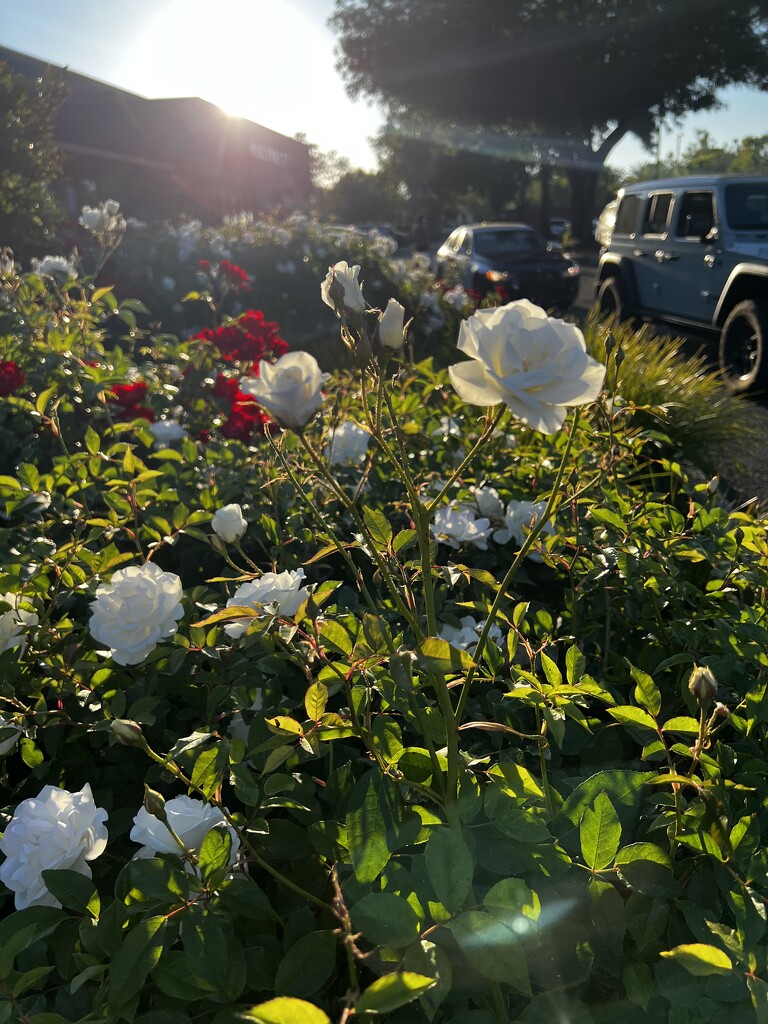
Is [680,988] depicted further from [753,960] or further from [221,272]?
[221,272]

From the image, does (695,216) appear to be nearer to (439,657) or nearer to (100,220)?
(100,220)

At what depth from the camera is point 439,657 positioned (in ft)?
2.52

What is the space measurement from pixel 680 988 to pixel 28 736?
99cm

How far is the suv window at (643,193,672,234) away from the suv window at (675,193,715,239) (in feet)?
0.74

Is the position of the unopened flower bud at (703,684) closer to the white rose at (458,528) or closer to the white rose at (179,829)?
the white rose at (179,829)

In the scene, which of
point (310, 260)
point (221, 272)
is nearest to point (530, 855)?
point (221, 272)

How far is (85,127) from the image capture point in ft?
86.7

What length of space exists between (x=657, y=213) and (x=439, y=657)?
8831mm

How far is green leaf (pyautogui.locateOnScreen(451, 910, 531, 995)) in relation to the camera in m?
0.68

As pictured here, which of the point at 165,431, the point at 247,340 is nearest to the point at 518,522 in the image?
the point at 165,431

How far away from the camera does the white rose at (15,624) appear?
1.34 m

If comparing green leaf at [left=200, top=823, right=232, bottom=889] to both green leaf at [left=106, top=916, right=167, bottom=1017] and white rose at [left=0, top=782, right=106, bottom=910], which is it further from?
white rose at [left=0, top=782, right=106, bottom=910]

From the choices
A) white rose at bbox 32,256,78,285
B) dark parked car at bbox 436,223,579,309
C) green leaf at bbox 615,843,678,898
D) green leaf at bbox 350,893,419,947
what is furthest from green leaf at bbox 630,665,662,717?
dark parked car at bbox 436,223,579,309

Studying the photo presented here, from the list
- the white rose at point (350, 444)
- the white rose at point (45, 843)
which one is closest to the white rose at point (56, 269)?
the white rose at point (350, 444)
